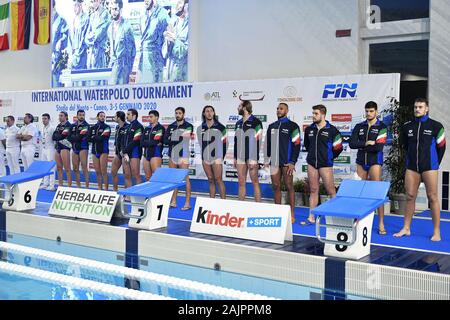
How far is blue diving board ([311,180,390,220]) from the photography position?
5165 millimetres

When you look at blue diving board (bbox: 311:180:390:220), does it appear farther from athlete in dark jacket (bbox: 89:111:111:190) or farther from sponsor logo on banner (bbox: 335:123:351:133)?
athlete in dark jacket (bbox: 89:111:111:190)

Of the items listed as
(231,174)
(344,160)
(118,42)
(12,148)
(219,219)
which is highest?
(118,42)

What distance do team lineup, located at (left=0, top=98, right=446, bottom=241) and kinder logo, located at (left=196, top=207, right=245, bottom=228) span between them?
1.50 meters

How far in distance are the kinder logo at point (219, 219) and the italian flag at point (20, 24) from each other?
10.1 metres

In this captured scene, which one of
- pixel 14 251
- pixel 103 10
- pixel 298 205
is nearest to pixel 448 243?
pixel 298 205

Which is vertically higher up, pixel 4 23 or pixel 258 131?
pixel 4 23

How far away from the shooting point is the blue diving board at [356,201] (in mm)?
5165

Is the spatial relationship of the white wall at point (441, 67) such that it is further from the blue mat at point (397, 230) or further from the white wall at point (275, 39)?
the blue mat at point (397, 230)

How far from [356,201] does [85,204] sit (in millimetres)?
3564

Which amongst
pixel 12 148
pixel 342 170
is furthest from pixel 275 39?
pixel 12 148

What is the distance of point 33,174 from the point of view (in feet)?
26.6

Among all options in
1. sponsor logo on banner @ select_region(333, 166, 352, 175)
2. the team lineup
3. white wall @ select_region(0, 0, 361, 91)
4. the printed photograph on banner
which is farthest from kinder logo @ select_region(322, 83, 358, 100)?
the printed photograph on banner

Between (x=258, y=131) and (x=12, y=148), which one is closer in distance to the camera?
(x=258, y=131)

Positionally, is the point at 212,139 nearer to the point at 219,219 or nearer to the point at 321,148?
the point at 321,148
